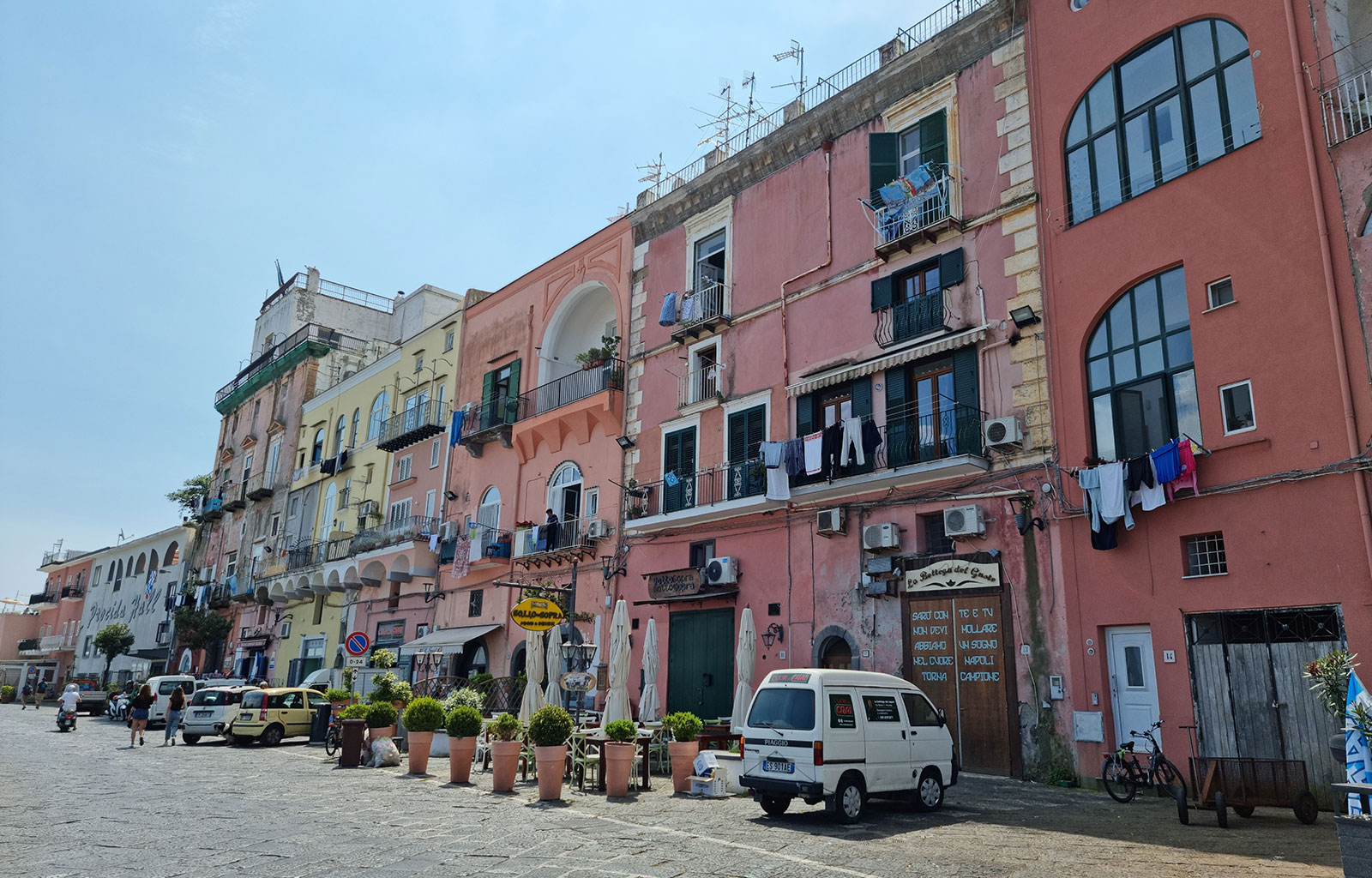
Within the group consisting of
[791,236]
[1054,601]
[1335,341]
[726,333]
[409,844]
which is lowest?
[409,844]

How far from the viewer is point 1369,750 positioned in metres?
6.96

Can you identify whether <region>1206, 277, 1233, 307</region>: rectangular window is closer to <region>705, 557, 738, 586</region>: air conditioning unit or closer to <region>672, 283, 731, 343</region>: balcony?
<region>705, 557, 738, 586</region>: air conditioning unit

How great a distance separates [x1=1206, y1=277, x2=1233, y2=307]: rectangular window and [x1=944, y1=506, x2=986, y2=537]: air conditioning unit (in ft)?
16.3

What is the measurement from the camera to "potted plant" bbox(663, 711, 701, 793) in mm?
13703

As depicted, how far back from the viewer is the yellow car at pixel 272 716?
23531 mm

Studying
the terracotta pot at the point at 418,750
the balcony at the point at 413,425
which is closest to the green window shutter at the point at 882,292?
the terracotta pot at the point at 418,750

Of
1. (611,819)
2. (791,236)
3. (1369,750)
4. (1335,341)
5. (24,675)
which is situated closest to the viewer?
(1369,750)

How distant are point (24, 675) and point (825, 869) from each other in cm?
8129

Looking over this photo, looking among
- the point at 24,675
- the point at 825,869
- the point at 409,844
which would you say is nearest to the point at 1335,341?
the point at 825,869

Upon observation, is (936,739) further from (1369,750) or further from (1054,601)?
(1369,750)

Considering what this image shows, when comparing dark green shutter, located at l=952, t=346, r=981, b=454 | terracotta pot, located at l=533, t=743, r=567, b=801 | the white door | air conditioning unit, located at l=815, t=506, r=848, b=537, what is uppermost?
dark green shutter, located at l=952, t=346, r=981, b=454

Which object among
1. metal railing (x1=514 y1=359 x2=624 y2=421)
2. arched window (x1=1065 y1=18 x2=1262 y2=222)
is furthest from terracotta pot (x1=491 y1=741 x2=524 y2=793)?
metal railing (x1=514 y1=359 x2=624 y2=421)

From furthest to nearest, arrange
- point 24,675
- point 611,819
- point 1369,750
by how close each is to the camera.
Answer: point 24,675
point 611,819
point 1369,750

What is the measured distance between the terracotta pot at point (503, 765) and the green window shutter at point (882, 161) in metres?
13.0
